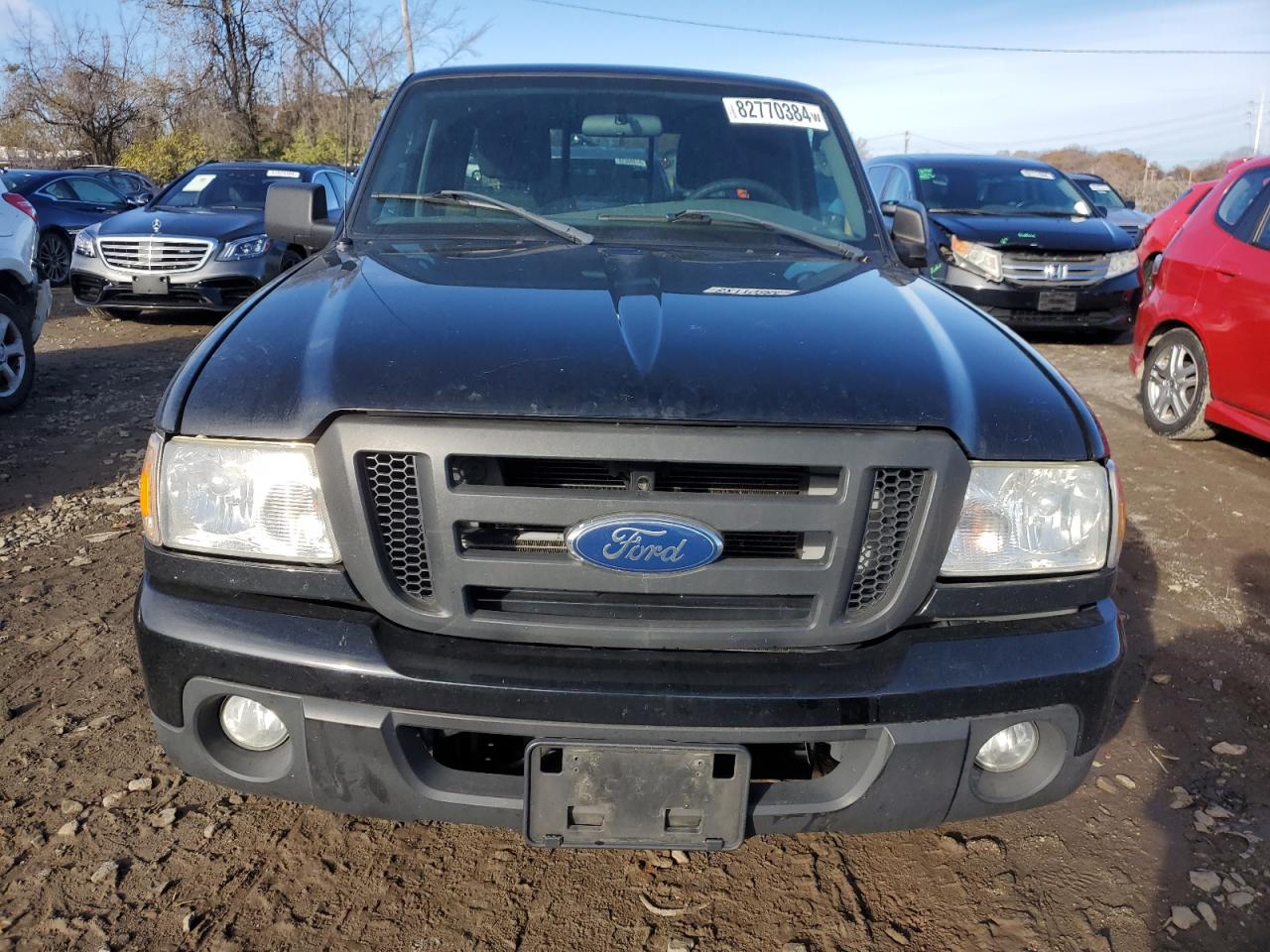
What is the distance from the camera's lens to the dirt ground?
207 centimetres

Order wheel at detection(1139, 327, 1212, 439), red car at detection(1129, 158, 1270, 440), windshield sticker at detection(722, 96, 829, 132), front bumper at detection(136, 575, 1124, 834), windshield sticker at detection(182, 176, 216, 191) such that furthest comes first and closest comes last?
1. windshield sticker at detection(182, 176, 216, 191)
2. wheel at detection(1139, 327, 1212, 439)
3. red car at detection(1129, 158, 1270, 440)
4. windshield sticker at detection(722, 96, 829, 132)
5. front bumper at detection(136, 575, 1124, 834)

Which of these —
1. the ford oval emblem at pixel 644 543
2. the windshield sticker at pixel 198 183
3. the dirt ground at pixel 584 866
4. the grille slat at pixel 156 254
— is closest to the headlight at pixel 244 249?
the grille slat at pixel 156 254

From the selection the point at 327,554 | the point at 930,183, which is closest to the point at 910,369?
the point at 327,554

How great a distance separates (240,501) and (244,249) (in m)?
7.81

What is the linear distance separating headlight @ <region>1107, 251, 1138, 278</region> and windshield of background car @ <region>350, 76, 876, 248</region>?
21.9 ft

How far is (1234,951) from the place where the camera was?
2.06 metres

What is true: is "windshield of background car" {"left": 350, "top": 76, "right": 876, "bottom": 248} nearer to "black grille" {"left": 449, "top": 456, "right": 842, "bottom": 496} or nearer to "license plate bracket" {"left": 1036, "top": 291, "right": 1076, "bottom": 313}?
"black grille" {"left": 449, "top": 456, "right": 842, "bottom": 496}

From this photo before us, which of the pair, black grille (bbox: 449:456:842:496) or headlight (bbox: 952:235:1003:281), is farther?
headlight (bbox: 952:235:1003:281)

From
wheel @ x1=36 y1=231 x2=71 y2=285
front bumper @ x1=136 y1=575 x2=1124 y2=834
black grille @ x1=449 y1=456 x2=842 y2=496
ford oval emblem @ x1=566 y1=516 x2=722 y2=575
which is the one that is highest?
black grille @ x1=449 y1=456 x2=842 y2=496

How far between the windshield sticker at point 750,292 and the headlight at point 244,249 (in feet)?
24.9

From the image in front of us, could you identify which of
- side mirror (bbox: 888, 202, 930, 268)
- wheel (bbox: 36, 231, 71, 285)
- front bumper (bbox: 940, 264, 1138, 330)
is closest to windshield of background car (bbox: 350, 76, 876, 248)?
side mirror (bbox: 888, 202, 930, 268)

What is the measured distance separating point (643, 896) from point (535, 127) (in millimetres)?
2231

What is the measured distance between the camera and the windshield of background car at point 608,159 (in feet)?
9.47

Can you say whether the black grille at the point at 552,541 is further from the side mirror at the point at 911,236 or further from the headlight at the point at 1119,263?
the headlight at the point at 1119,263
